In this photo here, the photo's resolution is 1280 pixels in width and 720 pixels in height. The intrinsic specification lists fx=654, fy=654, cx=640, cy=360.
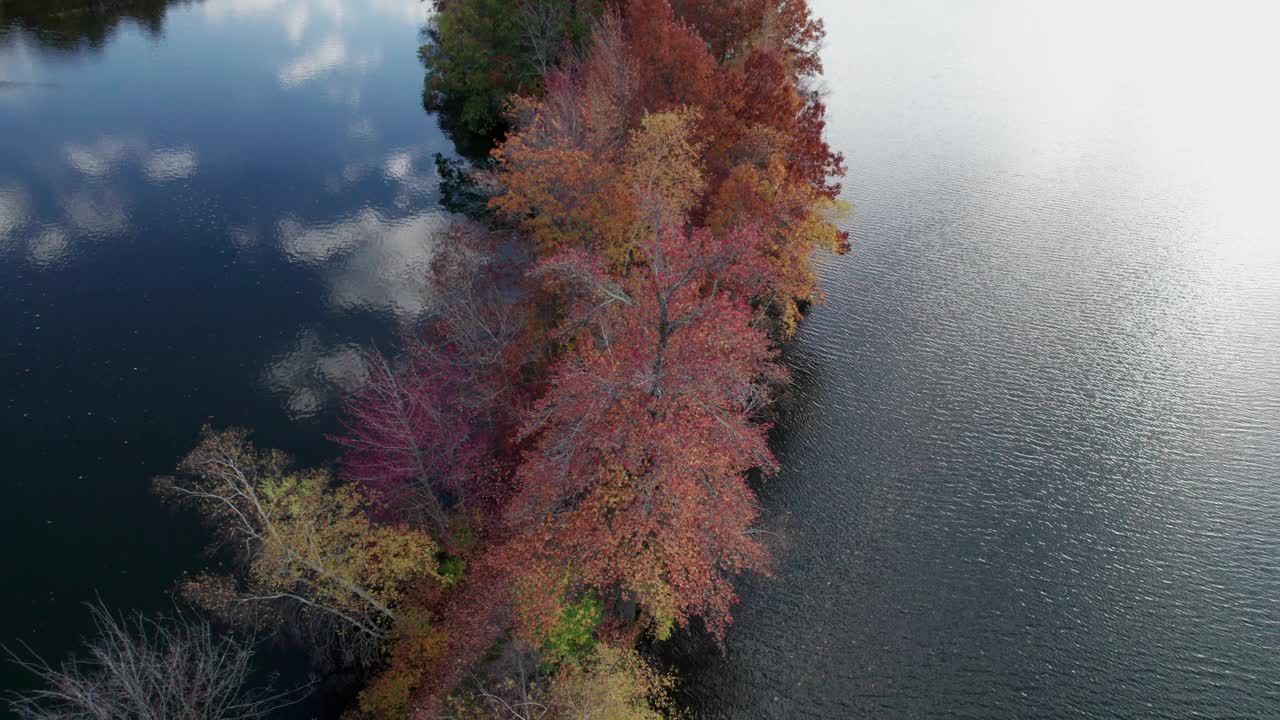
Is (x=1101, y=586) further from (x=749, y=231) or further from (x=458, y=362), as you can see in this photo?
(x=458, y=362)

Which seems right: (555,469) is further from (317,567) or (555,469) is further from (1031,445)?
(1031,445)

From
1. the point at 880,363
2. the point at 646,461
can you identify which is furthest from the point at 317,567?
the point at 880,363

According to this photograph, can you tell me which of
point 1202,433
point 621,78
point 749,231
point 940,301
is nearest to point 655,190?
point 749,231

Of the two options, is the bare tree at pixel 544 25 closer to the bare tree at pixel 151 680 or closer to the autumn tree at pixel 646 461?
the autumn tree at pixel 646 461

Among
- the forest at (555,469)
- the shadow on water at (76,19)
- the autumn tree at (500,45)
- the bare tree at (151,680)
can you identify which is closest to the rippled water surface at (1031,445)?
the forest at (555,469)

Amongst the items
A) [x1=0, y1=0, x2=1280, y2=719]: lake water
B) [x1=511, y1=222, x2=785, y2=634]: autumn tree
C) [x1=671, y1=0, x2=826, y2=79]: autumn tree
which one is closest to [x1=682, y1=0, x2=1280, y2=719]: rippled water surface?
[x1=0, y1=0, x2=1280, y2=719]: lake water
